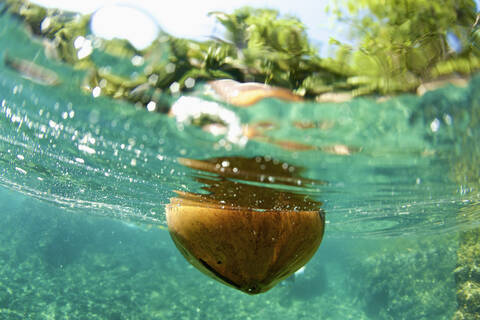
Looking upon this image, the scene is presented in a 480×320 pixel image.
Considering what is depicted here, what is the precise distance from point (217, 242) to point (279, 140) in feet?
4.49

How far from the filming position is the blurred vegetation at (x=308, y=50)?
7.68ft

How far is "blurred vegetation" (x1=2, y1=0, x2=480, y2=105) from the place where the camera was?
234 centimetres

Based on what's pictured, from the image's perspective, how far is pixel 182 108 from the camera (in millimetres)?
3426

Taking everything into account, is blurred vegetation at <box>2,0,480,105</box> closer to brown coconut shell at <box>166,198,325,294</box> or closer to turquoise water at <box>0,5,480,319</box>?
turquoise water at <box>0,5,480,319</box>

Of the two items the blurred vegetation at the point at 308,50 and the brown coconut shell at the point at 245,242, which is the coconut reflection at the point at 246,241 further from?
the blurred vegetation at the point at 308,50

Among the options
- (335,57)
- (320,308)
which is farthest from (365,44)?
(320,308)

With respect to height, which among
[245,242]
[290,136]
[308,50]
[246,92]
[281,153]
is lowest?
[245,242]

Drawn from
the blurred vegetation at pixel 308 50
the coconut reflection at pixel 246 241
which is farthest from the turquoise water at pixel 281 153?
the coconut reflection at pixel 246 241

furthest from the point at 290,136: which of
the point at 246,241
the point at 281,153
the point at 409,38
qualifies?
the point at 409,38

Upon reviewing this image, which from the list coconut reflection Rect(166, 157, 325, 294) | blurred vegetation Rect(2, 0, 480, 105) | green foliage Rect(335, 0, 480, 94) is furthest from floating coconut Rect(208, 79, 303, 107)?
coconut reflection Rect(166, 157, 325, 294)

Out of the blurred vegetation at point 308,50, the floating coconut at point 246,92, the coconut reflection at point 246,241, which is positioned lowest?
the coconut reflection at point 246,241

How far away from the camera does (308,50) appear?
2514 mm

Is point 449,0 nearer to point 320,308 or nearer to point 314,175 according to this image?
point 314,175

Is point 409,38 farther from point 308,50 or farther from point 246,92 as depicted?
point 246,92
